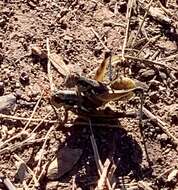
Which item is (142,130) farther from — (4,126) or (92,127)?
(4,126)

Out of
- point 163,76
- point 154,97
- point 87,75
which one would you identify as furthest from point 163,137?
point 87,75

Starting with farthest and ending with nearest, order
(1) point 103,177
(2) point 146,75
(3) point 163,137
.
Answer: (2) point 146,75, (3) point 163,137, (1) point 103,177

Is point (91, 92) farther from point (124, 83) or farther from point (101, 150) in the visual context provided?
point (101, 150)

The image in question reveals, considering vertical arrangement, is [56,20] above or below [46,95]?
above

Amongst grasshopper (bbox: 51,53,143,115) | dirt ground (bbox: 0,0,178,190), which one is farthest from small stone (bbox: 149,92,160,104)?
grasshopper (bbox: 51,53,143,115)

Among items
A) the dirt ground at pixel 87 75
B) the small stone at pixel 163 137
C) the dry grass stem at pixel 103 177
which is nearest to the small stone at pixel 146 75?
the dirt ground at pixel 87 75

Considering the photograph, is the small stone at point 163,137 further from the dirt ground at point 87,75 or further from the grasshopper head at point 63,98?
the grasshopper head at point 63,98

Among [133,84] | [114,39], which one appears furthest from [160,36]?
[133,84]
